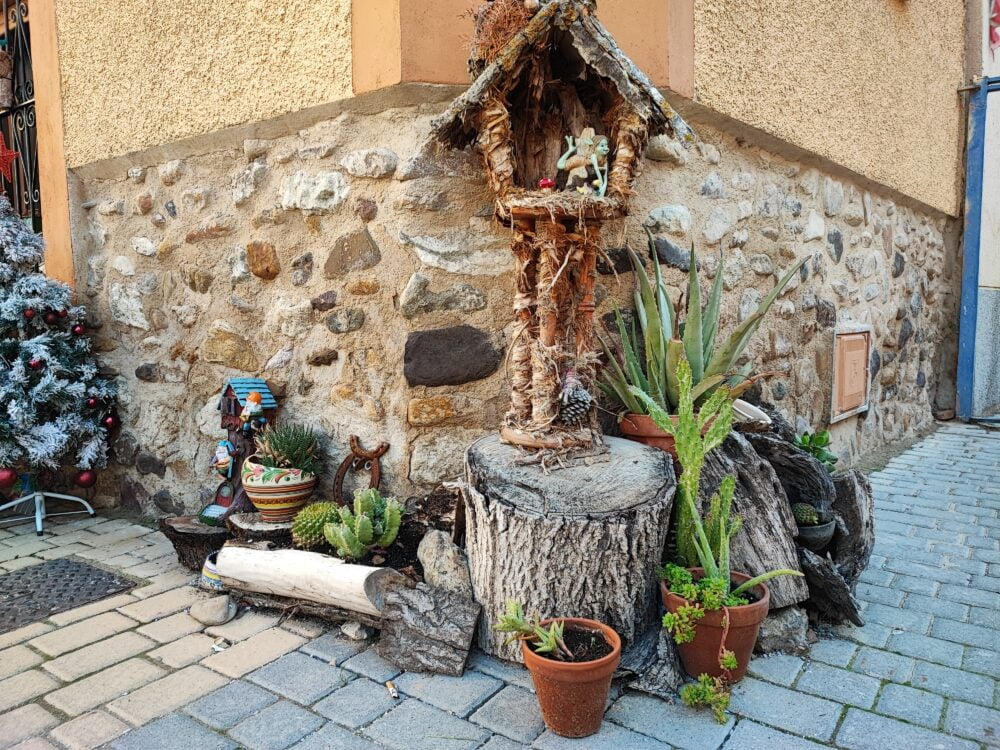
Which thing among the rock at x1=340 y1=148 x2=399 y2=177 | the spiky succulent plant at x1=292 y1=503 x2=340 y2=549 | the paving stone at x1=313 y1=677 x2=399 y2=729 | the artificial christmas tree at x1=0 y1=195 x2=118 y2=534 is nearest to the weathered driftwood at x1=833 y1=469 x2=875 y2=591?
the paving stone at x1=313 y1=677 x2=399 y2=729

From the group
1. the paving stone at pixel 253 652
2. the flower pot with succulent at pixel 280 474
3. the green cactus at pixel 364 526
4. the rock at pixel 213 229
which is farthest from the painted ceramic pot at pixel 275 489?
the rock at pixel 213 229

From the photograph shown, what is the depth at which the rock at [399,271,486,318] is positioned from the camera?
271 centimetres

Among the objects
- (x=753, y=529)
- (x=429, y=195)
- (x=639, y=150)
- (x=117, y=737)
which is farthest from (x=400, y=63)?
(x=117, y=737)

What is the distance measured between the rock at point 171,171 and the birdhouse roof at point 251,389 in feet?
3.79

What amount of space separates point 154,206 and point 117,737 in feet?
8.68

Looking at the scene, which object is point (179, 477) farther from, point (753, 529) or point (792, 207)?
point (792, 207)

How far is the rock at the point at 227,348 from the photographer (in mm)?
3227

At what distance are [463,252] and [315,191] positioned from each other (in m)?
0.70

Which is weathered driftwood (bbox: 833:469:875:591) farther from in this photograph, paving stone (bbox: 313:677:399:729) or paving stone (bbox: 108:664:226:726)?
paving stone (bbox: 108:664:226:726)

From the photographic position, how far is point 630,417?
2.66 m

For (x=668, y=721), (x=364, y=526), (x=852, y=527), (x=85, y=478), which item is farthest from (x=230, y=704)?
(x=85, y=478)

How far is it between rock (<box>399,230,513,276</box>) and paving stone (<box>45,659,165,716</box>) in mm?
1668

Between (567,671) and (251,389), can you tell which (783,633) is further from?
(251,389)

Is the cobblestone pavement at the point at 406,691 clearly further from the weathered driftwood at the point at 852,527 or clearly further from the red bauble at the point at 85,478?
the red bauble at the point at 85,478
